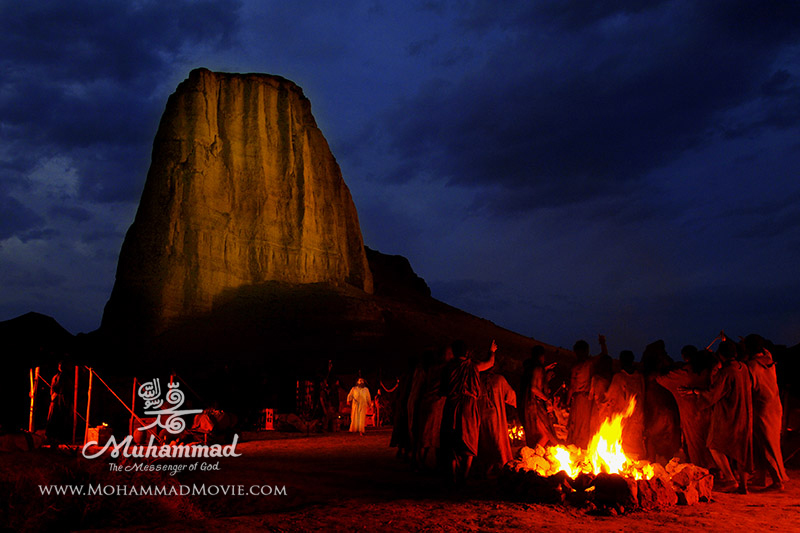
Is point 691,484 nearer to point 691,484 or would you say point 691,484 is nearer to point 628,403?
point 691,484

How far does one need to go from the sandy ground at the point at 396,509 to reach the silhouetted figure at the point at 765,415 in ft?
1.34

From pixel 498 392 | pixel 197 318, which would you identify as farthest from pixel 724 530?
pixel 197 318

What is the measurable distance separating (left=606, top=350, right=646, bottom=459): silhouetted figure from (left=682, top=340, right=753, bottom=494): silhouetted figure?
0.94 meters

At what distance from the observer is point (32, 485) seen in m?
7.92

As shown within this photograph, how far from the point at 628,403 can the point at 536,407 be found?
1805 mm

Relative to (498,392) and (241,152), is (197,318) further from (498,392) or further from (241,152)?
(498,392)

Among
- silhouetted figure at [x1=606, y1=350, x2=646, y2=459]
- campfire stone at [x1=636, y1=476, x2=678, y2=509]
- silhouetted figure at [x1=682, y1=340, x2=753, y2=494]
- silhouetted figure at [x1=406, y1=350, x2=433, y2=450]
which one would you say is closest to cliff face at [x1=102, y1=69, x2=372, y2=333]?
silhouetted figure at [x1=406, y1=350, x2=433, y2=450]

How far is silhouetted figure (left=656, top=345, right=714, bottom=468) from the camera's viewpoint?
1030 cm

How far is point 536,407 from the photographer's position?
11.8m

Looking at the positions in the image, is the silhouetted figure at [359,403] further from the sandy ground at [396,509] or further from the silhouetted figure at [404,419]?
the sandy ground at [396,509]

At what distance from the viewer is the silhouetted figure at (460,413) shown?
1012 cm

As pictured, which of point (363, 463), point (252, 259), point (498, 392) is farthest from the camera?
point (252, 259)

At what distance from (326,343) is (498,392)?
37.6 meters

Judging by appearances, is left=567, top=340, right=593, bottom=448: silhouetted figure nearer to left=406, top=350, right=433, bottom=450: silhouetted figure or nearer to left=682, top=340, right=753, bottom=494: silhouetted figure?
left=682, top=340, right=753, bottom=494: silhouetted figure
